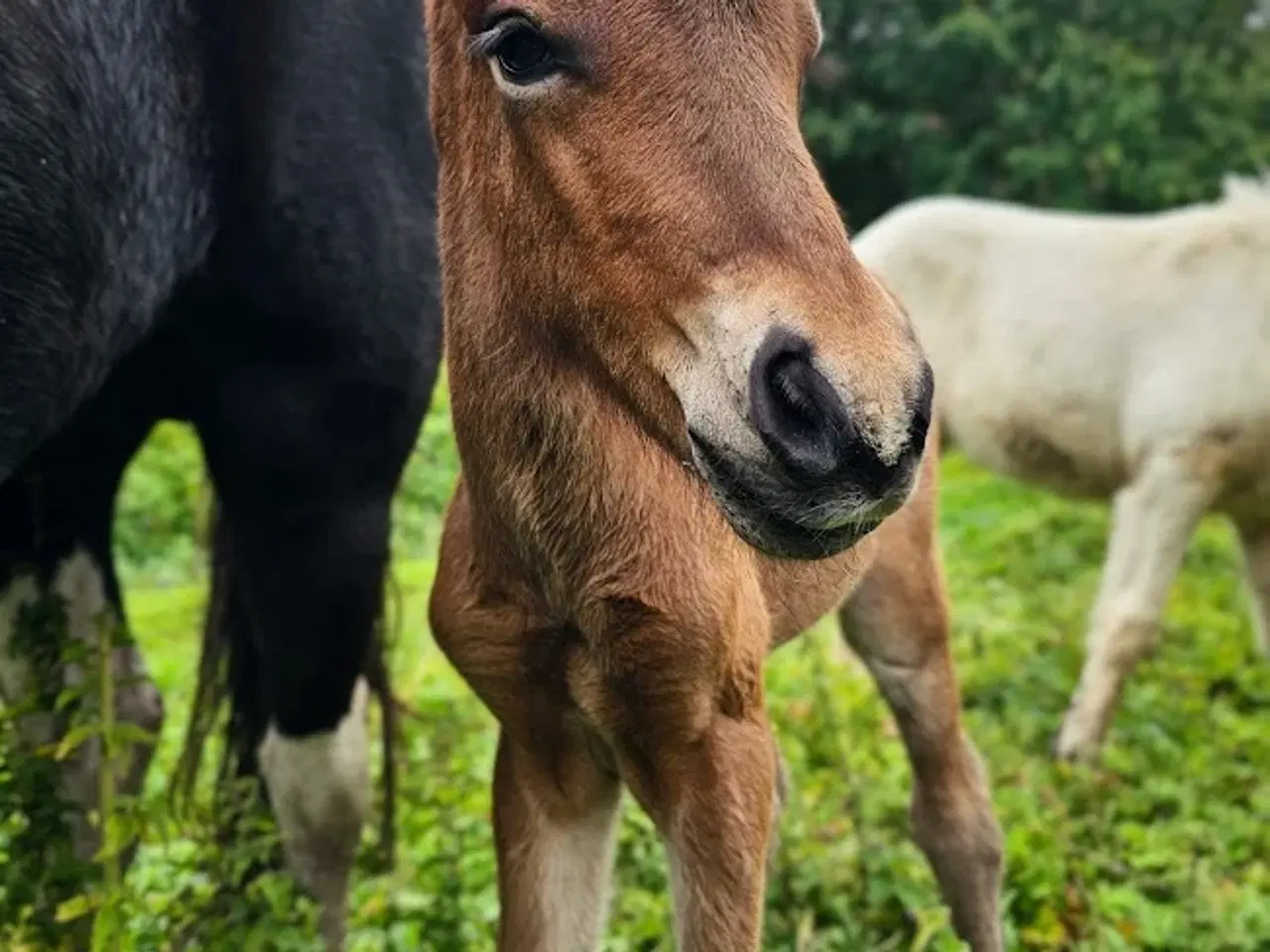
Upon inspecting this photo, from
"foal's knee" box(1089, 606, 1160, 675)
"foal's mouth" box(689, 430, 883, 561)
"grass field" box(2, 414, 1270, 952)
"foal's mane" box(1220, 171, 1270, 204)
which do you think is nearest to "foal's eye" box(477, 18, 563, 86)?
"foal's mouth" box(689, 430, 883, 561)

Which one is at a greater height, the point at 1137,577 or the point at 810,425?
the point at 1137,577

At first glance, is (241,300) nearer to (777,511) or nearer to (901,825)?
(777,511)

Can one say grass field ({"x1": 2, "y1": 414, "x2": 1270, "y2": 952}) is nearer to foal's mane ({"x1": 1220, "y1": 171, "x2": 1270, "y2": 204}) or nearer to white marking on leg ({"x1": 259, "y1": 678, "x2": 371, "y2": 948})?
white marking on leg ({"x1": 259, "y1": 678, "x2": 371, "y2": 948})

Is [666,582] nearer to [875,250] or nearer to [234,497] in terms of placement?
[234,497]

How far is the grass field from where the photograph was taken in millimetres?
2941

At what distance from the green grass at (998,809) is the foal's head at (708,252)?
4.06 ft

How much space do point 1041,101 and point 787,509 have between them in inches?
466

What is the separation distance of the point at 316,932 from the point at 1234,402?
3.35 meters

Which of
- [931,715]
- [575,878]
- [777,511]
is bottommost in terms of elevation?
[575,878]

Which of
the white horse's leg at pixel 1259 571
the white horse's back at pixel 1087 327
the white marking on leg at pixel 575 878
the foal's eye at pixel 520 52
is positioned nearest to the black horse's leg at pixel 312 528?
the white marking on leg at pixel 575 878

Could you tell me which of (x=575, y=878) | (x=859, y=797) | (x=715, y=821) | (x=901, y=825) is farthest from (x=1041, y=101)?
(x=715, y=821)

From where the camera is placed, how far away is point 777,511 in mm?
1334

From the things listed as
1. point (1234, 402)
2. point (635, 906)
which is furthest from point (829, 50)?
point (635, 906)

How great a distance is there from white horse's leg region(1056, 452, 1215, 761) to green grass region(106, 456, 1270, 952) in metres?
0.17
